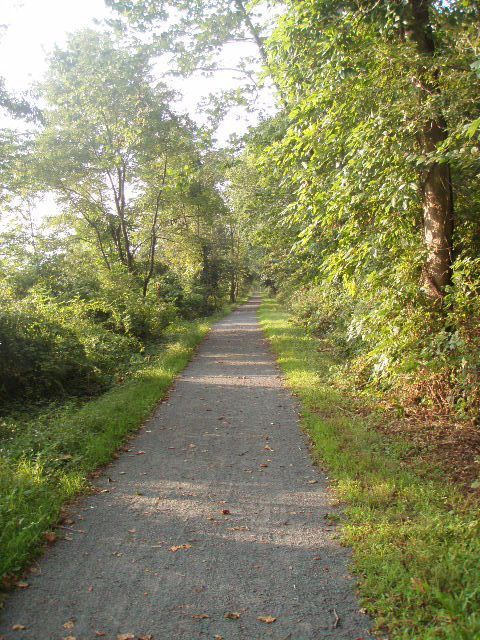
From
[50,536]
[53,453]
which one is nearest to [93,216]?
[53,453]

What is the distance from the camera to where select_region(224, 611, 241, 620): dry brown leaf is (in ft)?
10.4

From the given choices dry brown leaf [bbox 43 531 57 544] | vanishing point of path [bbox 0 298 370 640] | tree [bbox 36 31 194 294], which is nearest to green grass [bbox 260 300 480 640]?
vanishing point of path [bbox 0 298 370 640]

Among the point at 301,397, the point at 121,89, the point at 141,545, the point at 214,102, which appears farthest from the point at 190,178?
the point at 121,89

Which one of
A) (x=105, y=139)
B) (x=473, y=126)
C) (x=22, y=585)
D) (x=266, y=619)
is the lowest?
(x=266, y=619)

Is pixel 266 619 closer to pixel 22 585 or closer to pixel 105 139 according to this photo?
pixel 22 585

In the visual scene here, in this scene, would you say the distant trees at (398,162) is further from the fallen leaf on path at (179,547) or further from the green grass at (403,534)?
the fallen leaf on path at (179,547)

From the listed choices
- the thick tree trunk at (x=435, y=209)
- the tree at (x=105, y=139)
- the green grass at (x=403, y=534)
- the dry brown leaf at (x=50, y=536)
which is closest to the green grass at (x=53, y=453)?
the dry brown leaf at (x=50, y=536)

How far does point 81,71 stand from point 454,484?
690 inches

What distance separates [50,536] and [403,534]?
10.0ft

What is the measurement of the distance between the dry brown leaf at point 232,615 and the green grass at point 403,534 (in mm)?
888

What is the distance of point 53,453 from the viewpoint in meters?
5.91

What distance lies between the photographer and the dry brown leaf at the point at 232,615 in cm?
317

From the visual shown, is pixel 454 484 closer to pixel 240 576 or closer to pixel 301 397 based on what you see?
pixel 240 576

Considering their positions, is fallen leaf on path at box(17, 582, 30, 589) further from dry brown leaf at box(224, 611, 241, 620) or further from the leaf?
the leaf
